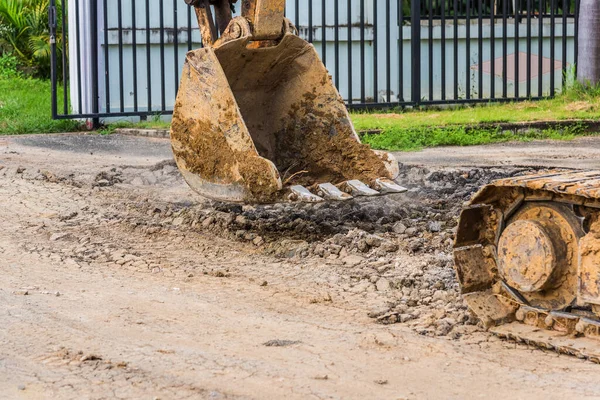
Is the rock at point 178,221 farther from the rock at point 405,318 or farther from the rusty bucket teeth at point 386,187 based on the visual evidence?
the rock at point 405,318

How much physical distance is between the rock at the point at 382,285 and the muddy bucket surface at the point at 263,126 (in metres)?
1.00

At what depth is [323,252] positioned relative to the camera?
6176 millimetres

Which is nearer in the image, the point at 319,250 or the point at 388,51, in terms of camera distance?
the point at 319,250

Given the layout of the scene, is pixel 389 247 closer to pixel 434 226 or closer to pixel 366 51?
pixel 434 226

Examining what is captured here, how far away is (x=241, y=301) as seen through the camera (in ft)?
17.0

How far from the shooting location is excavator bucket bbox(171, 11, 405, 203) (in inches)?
247

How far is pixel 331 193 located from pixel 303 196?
0.20 m

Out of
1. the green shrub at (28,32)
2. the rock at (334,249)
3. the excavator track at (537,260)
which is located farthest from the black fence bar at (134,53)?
the excavator track at (537,260)

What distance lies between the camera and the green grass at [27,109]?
12.2 meters

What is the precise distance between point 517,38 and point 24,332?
9819 mm

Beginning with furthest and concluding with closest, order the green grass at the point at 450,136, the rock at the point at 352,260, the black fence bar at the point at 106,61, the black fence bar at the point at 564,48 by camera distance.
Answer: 1. the black fence bar at the point at 564,48
2. the black fence bar at the point at 106,61
3. the green grass at the point at 450,136
4. the rock at the point at 352,260

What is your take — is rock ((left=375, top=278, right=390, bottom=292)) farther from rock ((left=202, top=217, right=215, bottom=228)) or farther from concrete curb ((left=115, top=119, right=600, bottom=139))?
concrete curb ((left=115, top=119, right=600, bottom=139))

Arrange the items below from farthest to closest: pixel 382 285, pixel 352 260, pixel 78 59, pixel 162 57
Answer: pixel 78 59 < pixel 162 57 < pixel 352 260 < pixel 382 285

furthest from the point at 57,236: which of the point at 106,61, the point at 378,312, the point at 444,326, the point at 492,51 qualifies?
the point at 492,51
